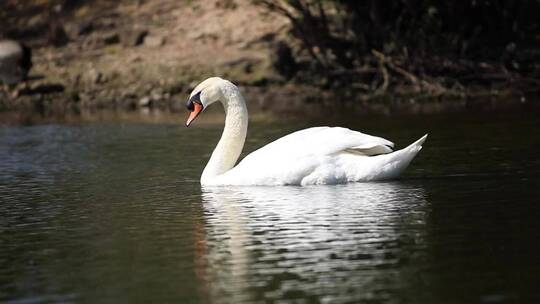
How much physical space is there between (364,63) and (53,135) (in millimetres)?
7560

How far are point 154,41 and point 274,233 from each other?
19821mm

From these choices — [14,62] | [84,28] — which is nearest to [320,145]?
[14,62]

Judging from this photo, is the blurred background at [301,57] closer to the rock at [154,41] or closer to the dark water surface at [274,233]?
the rock at [154,41]

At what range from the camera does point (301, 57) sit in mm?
27922

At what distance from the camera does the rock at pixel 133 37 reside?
3012 centimetres

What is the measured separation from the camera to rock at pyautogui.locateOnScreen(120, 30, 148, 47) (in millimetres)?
30125

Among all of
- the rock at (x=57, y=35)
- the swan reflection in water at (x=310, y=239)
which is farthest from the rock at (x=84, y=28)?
the swan reflection in water at (x=310, y=239)

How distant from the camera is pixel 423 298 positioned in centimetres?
791

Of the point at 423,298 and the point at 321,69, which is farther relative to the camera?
the point at 321,69

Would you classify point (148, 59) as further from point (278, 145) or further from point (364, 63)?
point (278, 145)

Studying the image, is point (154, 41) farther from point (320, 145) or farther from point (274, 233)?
point (274, 233)

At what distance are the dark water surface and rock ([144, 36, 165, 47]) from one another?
12.8m

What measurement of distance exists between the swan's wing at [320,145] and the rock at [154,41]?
1659cm

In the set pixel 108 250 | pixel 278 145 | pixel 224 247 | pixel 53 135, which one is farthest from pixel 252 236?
pixel 53 135
